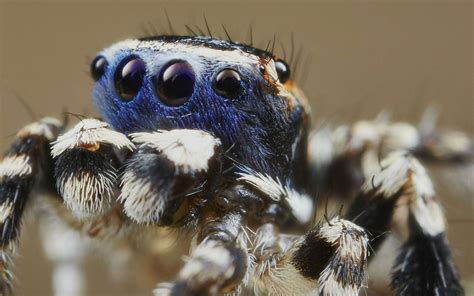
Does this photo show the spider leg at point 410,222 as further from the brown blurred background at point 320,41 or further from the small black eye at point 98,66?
the brown blurred background at point 320,41

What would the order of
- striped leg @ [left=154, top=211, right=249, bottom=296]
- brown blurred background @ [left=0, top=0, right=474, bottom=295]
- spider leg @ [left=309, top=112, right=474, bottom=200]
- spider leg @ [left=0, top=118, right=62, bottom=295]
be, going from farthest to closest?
1. brown blurred background @ [left=0, top=0, right=474, bottom=295]
2. spider leg @ [left=309, top=112, right=474, bottom=200]
3. spider leg @ [left=0, top=118, right=62, bottom=295]
4. striped leg @ [left=154, top=211, right=249, bottom=296]

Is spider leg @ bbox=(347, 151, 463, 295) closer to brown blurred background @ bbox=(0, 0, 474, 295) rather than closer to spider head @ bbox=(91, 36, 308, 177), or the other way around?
spider head @ bbox=(91, 36, 308, 177)

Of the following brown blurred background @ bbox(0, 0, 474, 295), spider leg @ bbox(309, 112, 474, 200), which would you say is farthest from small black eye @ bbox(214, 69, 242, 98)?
brown blurred background @ bbox(0, 0, 474, 295)

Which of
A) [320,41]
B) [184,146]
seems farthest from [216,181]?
[320,41]

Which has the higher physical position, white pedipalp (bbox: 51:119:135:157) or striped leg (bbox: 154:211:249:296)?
white pedipalp (bbox: 51:119:135:157)

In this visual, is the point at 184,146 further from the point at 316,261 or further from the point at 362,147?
the point at 362,147

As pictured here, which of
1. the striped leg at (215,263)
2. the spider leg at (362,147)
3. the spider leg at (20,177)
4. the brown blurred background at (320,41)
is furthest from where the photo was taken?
the brown blurred background at (320,41)

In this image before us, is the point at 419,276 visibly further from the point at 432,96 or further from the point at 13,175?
the point at 432,96

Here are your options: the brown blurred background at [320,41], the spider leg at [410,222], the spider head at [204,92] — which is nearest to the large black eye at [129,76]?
the spider head at [204,92]
